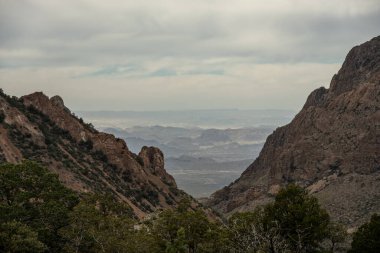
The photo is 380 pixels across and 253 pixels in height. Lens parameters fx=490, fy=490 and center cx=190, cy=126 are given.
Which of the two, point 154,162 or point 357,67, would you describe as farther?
point 357,67

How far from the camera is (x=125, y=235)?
42.4m

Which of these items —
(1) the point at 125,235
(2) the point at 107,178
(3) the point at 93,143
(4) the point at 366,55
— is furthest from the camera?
(4) the point at 366,55

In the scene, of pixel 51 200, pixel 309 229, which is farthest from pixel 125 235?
pixel 309 229

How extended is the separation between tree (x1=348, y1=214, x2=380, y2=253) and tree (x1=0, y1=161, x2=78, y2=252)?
33769mm

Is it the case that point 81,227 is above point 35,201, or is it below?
below

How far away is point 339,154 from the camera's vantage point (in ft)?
413

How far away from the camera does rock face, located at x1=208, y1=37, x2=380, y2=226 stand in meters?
107

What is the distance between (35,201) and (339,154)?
318ft

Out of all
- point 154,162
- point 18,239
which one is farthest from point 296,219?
point 154,162

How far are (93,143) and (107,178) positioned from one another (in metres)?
12.6

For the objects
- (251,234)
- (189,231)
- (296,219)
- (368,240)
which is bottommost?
(368,240)

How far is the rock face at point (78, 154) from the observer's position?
262ft

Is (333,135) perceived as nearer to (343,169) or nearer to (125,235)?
(343,169)

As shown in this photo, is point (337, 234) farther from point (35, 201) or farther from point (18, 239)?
point (18, 239)
